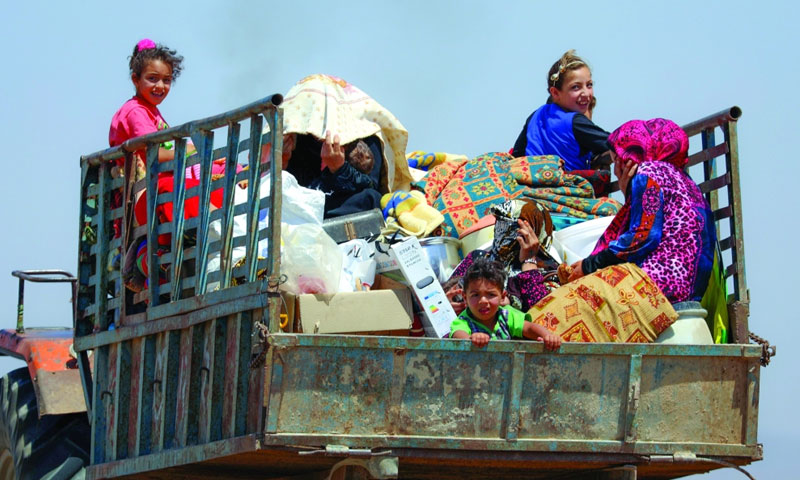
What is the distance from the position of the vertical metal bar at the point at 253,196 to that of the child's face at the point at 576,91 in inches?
105

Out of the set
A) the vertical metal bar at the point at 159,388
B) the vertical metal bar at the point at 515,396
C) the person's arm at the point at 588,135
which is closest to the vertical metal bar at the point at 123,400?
the vertical metal bar at the point at 159,388

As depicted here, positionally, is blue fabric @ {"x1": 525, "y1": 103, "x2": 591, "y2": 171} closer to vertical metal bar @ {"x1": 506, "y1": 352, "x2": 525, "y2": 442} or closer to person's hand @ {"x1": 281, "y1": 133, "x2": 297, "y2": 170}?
person's hand @ {"x1": 281, "y1": 133, "x2": 297, "y2": 170}

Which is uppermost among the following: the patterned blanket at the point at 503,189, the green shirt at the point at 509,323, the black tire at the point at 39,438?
the patterned blanket at the point at 503,189

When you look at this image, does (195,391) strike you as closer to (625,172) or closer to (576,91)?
(625,172)

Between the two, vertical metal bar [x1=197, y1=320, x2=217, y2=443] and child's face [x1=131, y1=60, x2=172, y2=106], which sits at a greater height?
child's face [x1=131, y1=60, x2=172, y2=106]

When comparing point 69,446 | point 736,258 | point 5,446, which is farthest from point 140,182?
point 736,258

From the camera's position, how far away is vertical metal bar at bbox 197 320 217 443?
620cm

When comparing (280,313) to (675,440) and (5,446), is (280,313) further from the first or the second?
(5,446)

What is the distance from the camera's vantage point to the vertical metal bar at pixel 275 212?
5.76 meters

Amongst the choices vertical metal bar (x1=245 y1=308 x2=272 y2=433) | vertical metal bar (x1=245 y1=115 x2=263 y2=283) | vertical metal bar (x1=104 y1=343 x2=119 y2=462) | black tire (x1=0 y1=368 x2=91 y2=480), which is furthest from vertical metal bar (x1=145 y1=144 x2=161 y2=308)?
Result: black tire (x1=0 y1=368 x2=91 y2=480)

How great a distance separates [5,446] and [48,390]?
726mm

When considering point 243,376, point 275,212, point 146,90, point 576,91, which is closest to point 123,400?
point 243,376

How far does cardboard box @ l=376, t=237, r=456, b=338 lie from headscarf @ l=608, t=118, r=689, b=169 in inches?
42.7

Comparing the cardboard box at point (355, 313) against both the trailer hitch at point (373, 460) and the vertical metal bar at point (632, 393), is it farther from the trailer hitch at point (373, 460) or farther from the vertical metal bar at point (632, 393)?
the vertical metal bar at point (632, 393)
